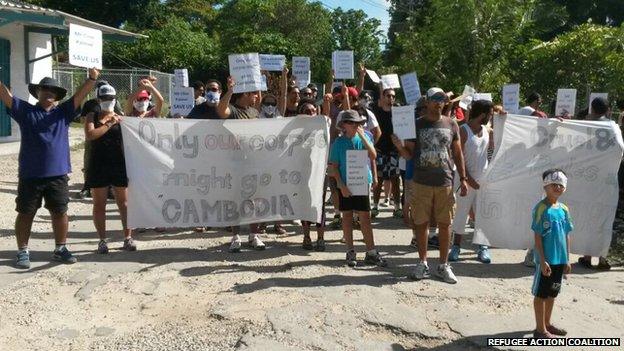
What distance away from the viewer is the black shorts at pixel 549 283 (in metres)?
4.89

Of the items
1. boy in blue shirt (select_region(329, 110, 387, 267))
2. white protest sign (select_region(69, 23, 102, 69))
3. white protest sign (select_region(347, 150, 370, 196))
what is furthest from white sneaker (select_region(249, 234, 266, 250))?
white protest sign (select_region(69, 23, 102, 69))

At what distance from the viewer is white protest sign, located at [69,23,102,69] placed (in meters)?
6.45

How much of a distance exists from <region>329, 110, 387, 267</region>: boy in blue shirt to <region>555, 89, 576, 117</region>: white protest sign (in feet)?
12.5

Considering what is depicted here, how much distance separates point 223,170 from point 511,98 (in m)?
4.10

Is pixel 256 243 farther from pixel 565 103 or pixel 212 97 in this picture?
pixel 565 103

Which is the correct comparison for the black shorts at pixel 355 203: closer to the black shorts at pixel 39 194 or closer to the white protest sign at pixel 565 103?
the black shorts at pixel 39 194

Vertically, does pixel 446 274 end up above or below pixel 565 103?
below

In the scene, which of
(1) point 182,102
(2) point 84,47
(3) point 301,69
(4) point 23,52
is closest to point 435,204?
(2) point 84,47

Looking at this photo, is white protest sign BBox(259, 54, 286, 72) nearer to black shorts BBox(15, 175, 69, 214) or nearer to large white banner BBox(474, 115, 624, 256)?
large white banner BBox(474, 115, 624, 256)

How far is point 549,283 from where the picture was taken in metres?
4.89

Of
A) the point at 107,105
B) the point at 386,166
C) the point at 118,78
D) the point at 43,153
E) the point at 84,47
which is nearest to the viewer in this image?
the point at 43,153

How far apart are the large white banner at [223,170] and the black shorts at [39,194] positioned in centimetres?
76

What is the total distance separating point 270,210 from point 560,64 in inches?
615

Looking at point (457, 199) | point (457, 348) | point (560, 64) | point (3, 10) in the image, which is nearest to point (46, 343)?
point (457, 348)
